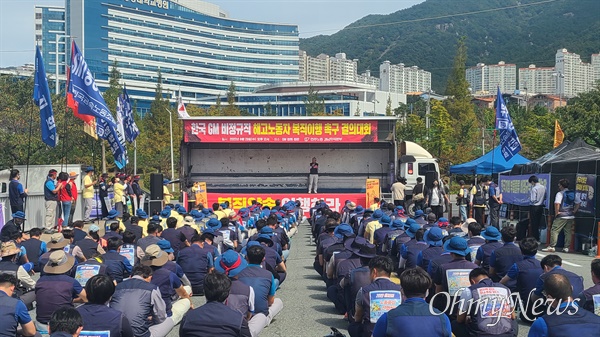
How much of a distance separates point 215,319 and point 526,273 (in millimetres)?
4576

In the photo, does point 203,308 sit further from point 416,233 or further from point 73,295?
point 416,233

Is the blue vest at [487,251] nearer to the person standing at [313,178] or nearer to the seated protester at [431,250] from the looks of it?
the seated protester at [431,250]

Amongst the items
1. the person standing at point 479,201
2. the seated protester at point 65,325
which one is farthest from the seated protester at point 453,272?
the person standing at point 479,201

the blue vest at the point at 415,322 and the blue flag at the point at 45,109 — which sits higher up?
the blue flag at the point at 45,109

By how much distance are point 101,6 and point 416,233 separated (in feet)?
444

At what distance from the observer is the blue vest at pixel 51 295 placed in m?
7.86

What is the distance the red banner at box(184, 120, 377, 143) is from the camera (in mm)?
24281

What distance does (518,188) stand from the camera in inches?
854

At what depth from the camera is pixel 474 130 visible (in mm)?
65125

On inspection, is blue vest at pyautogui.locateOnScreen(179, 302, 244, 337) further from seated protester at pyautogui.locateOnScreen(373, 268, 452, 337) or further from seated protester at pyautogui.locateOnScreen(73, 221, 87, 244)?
seated protester at pyautogui.locateOnScreen(73, 221, 87, 244)

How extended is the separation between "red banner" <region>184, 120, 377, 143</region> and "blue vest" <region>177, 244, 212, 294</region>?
509 inches

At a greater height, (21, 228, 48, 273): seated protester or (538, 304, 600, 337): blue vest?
(538, 304, 600, 337): blue vest

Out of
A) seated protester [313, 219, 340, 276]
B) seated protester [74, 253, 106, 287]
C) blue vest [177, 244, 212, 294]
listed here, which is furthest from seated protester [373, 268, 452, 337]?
blue vest [177, 244, 212, 294]

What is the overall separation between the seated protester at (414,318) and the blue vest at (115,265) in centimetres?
515
